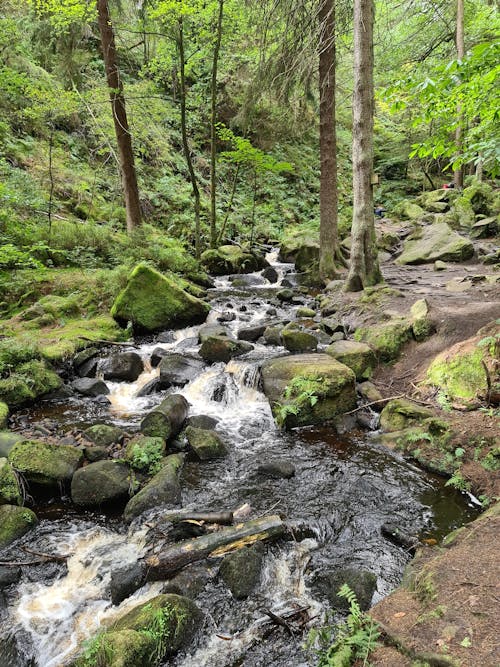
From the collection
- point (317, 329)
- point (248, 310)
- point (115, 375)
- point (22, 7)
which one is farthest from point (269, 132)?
point (115, 375)

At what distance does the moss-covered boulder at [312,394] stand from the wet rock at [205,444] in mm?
1098

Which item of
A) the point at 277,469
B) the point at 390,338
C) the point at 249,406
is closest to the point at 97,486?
the point at 277,469

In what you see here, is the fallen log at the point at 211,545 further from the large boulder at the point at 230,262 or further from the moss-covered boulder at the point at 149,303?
the large boulder at the point at 230,262

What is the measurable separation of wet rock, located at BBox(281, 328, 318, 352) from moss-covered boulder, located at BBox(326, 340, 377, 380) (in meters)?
0.84

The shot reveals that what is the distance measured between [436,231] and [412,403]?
10361 millimetres

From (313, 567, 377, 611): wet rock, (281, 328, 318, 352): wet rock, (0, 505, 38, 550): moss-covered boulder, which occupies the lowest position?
(313, 567, 377, 611): wet rock

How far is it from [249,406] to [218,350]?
164cm

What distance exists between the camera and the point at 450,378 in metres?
6.11

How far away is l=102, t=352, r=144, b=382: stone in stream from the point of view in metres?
7.74

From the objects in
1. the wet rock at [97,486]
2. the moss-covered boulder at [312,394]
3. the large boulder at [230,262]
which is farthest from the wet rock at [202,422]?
the large boulder at [230,262]

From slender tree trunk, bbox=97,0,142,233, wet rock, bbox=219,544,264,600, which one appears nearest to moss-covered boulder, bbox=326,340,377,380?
wet rock, bbox=219,544,264,600

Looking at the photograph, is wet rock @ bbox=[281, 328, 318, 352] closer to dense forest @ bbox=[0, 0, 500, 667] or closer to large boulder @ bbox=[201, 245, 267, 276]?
dense forest @ bbox=[0, 0, 500, 667]

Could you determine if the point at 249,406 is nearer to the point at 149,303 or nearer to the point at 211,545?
the point at 211,545

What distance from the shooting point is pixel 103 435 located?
5.64 m
